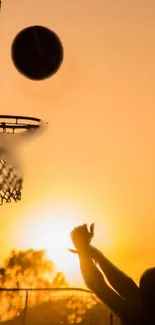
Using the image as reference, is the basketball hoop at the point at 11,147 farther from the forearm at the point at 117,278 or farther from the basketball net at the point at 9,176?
the forearm at the point at 117,278

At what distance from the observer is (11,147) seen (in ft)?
27.7

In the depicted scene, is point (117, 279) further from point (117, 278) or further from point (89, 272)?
point (89, 272)

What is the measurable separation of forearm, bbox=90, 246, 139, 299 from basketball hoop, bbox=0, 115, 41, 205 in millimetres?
6103

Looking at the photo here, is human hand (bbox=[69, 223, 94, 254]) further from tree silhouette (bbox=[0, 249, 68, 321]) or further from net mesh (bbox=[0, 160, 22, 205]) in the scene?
tree silhouette (bbox=[0, 249, 68, 321])

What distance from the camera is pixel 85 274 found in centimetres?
198

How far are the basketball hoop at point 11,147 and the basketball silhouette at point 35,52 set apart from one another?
134cm

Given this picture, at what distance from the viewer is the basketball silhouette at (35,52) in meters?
6.77

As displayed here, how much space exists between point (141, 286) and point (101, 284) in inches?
6.7

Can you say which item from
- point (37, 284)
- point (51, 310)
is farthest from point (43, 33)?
point (37, 284)

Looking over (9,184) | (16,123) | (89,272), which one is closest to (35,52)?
(16,123)

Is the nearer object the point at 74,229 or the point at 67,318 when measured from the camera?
the point at 74,229

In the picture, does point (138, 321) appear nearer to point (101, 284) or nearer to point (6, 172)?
point (101, 284)

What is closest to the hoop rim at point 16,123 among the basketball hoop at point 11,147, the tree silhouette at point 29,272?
the basketball hoop at point 11,147

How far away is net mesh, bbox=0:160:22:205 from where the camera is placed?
27.8 feet
